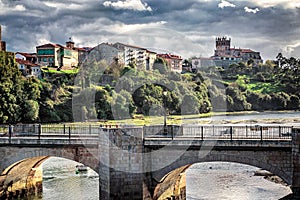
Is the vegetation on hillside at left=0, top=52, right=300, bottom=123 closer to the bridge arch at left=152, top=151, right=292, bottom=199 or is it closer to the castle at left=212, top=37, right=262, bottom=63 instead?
the bridge arch at left=152, top=151, right=292, bottom=199

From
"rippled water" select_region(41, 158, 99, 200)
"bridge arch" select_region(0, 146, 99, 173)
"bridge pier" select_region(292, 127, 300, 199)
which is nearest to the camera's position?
"bridge pier" select_region(292, 127, 300, 199)

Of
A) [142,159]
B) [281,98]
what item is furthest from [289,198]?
[281,98]

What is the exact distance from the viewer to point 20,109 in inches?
2571

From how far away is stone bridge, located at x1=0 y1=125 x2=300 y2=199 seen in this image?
23578mm

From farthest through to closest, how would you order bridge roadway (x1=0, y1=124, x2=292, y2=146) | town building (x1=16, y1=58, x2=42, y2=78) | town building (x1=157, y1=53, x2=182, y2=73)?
town building (x1=157, y1=53, x2=182, y2=73)
town building (x1=16, y1=58, x2=42, y2=78)
bridge roadway (x1=0, y1=124, x2=292, y2=146)

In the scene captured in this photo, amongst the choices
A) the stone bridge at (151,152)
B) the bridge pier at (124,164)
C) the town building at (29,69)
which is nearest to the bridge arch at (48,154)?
the stone bridge at (151,152)

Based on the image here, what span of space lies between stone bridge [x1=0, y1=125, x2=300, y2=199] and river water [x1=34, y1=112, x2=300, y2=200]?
184 inches

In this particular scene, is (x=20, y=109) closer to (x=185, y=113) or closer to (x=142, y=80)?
(x=142, y=80)

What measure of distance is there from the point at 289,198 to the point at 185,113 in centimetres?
5772

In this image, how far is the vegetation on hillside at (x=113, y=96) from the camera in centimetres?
6769

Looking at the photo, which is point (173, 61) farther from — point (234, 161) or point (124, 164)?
point (234, 161)

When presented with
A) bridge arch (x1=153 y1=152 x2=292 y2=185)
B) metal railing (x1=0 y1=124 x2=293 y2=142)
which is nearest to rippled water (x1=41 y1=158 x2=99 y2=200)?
metal railing (x1=0 y1=124 x2=293 y2=142)

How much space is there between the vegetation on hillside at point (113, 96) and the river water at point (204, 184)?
33.8 feet

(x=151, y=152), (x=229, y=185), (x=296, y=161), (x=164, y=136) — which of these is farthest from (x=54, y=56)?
(x=296, y=161)
